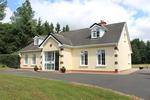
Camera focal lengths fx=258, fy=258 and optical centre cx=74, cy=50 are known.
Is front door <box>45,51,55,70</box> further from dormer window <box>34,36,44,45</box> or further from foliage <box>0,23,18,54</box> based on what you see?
foliage <box>0,23,18,54</box>

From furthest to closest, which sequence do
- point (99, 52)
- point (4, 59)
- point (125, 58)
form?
point (4, 59) → point (125, 58) → point (99, 52)

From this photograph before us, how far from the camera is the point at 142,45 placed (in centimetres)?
7806

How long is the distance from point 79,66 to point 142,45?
47.3m

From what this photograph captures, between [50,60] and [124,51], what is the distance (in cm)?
1054

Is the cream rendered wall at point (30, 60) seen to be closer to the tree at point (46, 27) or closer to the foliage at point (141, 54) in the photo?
the tree at point (46, 27)

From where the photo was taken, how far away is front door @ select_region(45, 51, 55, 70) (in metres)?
36.7

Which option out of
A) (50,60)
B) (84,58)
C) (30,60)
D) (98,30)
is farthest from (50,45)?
(98,30)

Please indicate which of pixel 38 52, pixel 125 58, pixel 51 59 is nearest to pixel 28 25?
pixel 38 52

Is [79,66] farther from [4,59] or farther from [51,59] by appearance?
[4,59]

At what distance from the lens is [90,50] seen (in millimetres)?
34094

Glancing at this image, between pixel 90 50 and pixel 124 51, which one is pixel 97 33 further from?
pixel 124 51

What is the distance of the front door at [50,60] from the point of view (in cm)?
3666

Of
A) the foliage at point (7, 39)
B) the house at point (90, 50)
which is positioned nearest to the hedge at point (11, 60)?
the house at point (90, 50)

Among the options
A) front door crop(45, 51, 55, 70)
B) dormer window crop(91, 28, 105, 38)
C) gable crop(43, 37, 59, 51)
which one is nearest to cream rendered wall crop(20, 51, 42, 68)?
front door crop(45, 51, 55, 70)
